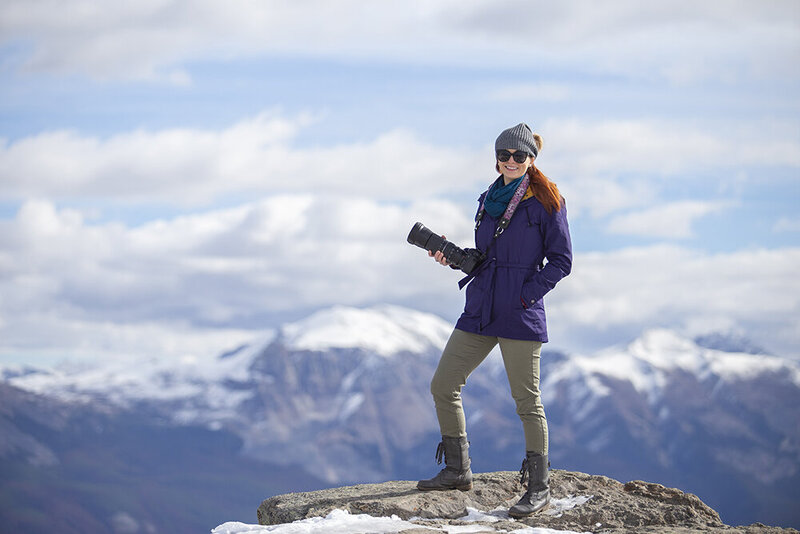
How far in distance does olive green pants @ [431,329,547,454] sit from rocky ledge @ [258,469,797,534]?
0.79m

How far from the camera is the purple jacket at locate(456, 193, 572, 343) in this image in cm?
880

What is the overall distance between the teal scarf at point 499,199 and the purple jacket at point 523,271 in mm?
107

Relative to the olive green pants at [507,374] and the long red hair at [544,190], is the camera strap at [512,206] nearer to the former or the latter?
the long red hair at [544,190]

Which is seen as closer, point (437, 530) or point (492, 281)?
point (437, 530)

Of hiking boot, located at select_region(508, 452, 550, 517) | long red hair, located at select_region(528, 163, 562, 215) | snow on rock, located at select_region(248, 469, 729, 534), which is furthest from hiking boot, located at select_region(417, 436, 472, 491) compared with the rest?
long red hair, located at select_region(528, 163, 562, 215)

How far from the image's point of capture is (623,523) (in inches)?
371

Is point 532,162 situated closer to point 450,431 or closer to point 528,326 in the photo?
point 528,326

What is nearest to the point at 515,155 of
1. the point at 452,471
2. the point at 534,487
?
the point at 534,487

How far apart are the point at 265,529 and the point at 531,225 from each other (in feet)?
12.9

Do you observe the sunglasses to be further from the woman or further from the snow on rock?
the snow on rock

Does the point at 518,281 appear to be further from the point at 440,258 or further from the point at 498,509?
the point at 498,509

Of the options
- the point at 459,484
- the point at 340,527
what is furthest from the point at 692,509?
the point at 340,527

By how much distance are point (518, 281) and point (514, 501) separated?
277 cm

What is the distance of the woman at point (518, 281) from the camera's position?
8.85 metres
